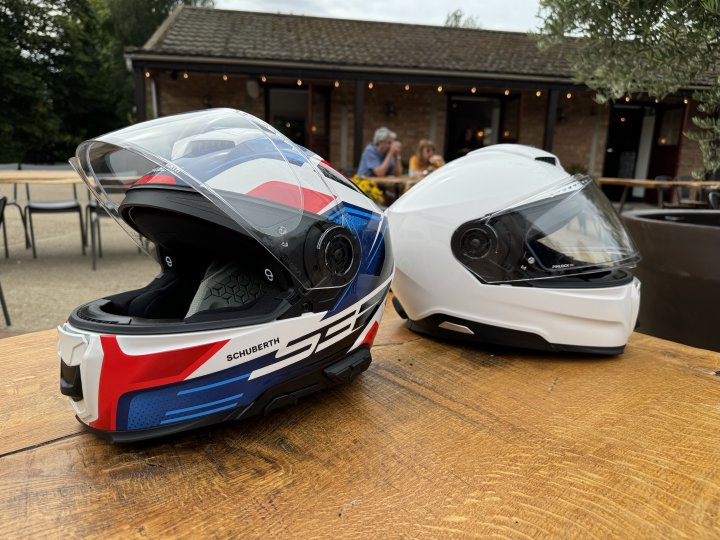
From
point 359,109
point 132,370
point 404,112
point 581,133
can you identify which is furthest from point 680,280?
point 581,133

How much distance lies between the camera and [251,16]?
1193 cm

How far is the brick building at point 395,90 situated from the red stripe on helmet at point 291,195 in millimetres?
8237

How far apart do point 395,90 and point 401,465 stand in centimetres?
1063

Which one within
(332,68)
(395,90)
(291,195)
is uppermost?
(332,68)

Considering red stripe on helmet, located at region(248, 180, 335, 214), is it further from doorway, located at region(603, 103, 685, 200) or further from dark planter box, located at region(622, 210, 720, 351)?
doorway, located at region(603, 103, 685, 200)

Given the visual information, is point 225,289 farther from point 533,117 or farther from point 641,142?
point 641,142

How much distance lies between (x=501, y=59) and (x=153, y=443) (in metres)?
11.7

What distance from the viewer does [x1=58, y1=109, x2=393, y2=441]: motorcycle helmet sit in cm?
87

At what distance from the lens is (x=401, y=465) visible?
0.89m

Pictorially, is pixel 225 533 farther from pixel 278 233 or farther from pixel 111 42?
pixel 111 42

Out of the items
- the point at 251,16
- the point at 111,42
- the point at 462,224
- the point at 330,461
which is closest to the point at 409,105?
the point at 251,16

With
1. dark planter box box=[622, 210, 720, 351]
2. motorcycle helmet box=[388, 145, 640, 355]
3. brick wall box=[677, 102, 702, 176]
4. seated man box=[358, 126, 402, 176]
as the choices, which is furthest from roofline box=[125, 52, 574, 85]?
motorcycle helmet box=[388, 145, 640, 355]

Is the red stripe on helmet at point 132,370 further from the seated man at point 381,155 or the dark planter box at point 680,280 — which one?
the seated man at point 381,155

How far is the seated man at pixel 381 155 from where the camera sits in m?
6.42
